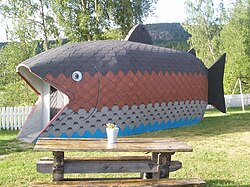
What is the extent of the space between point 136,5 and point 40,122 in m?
12.3

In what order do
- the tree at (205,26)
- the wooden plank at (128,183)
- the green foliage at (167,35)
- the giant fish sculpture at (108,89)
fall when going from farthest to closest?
1. the green foliage at (167,35)
2. the tree at (205,26)
3. the giant fish sculpture at (108,89)
4. the wooden plank at (128,183)

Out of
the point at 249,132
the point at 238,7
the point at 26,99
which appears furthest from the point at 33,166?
the point at 238,7

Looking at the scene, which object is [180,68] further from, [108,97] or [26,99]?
[26,99]

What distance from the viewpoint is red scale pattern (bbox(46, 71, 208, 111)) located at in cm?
952

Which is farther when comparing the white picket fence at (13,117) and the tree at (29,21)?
the tree at (29,21)

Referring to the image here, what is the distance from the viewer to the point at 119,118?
10070 millimetres

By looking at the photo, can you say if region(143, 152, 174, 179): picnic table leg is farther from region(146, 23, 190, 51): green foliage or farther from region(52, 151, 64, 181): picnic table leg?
region(146, 23, 190, 51): green foliage

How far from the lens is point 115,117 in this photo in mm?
10000

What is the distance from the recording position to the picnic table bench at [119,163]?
13.7ft

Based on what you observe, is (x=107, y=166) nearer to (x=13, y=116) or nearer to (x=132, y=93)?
(x=132, y=93)

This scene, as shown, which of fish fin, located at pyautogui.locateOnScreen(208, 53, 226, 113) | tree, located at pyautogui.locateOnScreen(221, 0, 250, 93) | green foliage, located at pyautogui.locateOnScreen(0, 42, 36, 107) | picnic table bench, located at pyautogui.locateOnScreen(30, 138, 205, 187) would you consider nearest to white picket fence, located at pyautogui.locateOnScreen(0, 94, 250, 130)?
green foliage, located at pyautogui.locateOnScreen(0, 42, 36, 107)

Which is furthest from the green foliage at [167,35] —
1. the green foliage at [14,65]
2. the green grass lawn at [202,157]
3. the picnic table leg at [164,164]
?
the picnic table leg at [164,164]

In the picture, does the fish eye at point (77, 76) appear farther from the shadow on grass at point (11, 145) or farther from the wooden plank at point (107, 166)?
the wooden plank at point (107, 166)

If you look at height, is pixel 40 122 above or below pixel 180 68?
below
